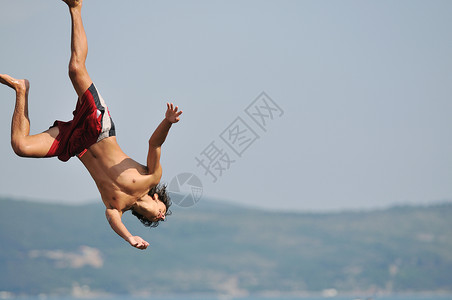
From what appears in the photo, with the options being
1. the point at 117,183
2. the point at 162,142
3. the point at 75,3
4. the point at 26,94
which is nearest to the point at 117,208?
the point at 117,183

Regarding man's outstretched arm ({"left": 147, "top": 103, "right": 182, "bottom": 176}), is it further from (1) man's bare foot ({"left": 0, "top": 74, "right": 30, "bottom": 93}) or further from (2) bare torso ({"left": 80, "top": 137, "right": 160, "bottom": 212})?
(1) man's bare foot ({"left": 0, "top": 74, "right": 30, "bottom": 93})

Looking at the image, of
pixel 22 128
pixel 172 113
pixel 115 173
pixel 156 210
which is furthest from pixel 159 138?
pixel 22 128

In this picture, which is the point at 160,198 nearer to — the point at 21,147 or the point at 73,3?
the point at 21,147

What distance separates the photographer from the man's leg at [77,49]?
1141 cm

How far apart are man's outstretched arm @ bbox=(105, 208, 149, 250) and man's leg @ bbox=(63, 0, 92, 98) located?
6.39 ft

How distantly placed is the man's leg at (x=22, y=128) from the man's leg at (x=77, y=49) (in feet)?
2.29

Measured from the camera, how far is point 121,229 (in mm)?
11703

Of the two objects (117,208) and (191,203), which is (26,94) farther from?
(191,203)

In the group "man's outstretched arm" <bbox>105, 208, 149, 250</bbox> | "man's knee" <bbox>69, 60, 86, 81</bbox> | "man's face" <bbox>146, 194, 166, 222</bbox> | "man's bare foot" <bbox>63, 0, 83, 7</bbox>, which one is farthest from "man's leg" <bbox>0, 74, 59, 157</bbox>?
"man's face" <bbox>146, 194, 166, 222</bbox>

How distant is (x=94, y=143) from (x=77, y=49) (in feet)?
4.60

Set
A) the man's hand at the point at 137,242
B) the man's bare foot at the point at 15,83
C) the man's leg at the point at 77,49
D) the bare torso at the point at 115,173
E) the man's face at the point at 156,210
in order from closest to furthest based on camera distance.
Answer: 1. the man's hand at the point at 137,242
2. the man's bare foot at the point at 15,83
3. the man's leg at the point at 77,49
4. the bare torso at the point at 115,173
5. the man's face at the point at 156,210

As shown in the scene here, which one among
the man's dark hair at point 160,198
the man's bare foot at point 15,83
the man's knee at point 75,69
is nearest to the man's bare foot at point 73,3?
the man's knee at point 75,69

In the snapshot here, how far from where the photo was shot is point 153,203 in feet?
40.6

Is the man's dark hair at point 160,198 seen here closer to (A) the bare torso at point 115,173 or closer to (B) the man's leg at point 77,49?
(A) the bare torso at point 115,173
